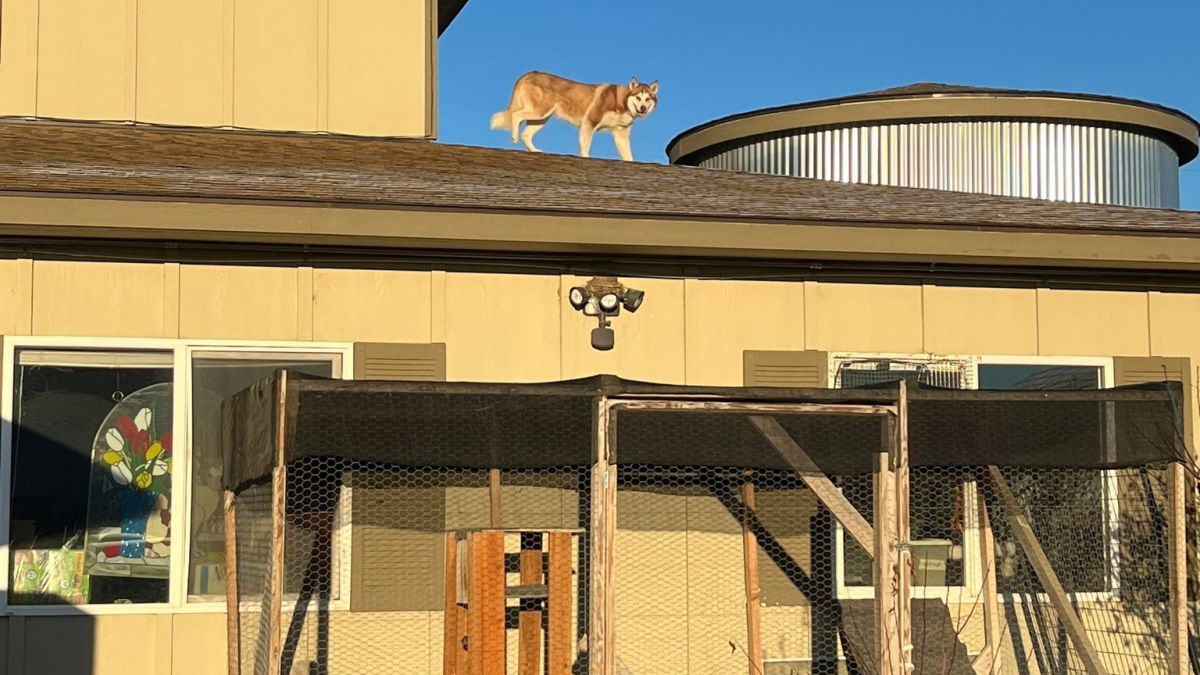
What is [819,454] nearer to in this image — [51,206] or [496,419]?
[496,419]

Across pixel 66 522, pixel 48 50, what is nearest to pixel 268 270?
pixel 66 522

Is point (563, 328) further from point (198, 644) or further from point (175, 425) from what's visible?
point (198, 644)

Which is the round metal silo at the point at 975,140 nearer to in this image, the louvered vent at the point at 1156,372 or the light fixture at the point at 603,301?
the louvered vent at the point at 1156,372

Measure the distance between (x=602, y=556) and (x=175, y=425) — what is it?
9.14 ft

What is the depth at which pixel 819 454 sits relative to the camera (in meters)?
7.52

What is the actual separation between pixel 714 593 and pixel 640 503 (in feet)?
2.13

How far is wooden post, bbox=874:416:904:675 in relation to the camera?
693 centimetres

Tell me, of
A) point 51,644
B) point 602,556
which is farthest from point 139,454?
point 602,556

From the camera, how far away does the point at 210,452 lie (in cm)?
838

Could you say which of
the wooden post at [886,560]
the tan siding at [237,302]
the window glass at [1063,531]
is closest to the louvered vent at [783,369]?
the window glass at [1063,531]

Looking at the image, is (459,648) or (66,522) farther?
(66,522)

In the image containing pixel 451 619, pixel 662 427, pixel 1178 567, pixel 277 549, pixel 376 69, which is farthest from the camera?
pixel 376 69

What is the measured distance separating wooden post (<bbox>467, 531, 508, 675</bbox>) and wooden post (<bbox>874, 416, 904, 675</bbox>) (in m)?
1.68

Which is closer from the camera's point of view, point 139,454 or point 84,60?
point 139,454
